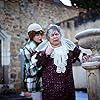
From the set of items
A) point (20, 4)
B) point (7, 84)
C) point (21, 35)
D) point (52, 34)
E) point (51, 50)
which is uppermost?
point (20, 4)

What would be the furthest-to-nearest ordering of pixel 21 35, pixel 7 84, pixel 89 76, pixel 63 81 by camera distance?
pixel 21 35, pixel 7 84, pixel 89 76, pixel 63 81

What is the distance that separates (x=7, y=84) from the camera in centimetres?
826

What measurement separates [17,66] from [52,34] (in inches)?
248

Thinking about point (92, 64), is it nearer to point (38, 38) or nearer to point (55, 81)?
point (38, 38)

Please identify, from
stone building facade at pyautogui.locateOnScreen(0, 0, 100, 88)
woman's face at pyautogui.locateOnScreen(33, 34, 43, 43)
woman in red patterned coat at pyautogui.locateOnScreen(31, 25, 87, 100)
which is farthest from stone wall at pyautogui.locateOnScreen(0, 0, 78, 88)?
woman in red patterned coat at pyautogui.locateOnScreen(31, 25, 87, 100)

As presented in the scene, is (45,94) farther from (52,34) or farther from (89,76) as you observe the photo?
(89,76)

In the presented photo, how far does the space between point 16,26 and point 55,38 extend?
6.55 metres

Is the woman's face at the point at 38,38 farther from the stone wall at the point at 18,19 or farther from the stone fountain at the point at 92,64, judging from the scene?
the stone wall at the point at 18,19

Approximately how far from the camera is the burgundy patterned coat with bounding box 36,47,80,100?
7.95ft

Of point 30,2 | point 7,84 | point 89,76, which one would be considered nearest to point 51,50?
point 89,76

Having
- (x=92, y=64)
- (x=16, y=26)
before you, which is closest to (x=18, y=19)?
(x=16, y=26)

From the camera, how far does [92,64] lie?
3221 mm

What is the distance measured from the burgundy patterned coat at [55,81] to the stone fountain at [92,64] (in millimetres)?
776

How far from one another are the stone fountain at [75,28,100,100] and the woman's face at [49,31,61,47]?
0.79m
